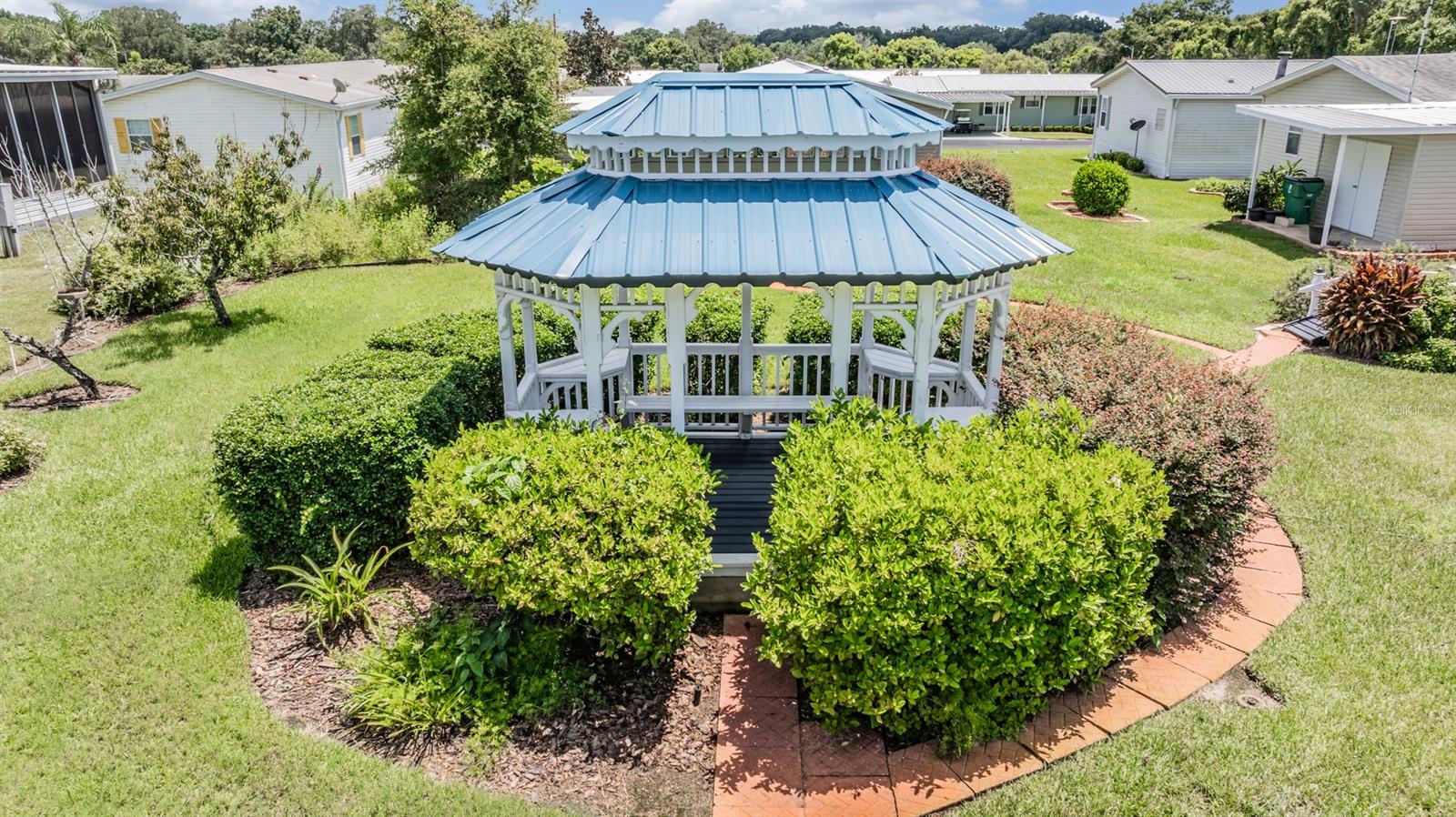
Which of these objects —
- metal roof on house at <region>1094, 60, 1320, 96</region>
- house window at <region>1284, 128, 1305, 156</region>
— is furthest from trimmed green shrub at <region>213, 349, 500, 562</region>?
metal roof on house at <region>1094, 60, 1320, 96</region>

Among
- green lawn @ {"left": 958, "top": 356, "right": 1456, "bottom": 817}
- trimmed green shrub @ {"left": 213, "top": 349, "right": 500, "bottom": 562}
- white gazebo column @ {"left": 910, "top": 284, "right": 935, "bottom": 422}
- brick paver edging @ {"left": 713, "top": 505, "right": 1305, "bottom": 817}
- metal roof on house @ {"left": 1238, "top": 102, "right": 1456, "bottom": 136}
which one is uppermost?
metal roof on house @ {"left": 1238, "top": 102, "right": 1456, "bottom": 136}

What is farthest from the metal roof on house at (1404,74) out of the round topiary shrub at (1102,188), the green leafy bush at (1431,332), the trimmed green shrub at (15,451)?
the trimmed green shrub at (15,451)

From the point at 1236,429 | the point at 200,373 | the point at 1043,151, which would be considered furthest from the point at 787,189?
the point at 1043,151

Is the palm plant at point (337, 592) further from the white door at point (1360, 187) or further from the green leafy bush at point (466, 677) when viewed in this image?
the white door at point (1360, 187)

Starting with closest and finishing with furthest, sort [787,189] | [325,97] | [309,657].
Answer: [309,657] → [787,189] → [325,97]

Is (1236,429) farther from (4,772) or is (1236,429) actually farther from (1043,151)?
(1043,151)

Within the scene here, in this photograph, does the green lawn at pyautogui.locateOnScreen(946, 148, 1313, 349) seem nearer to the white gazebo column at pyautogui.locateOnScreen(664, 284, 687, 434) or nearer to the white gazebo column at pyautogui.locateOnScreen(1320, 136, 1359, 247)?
the white gazebo column at pyautogui.locateOnScreen(1320, 136, 1359, 247)
